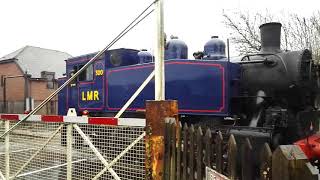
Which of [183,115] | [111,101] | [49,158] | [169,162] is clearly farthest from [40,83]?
[169,162]

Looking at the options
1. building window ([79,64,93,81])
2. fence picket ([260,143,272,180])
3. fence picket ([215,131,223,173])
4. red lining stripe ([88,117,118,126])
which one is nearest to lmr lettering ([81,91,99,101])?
building window ([79,64,93,81])

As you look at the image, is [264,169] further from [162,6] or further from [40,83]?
[40,83]

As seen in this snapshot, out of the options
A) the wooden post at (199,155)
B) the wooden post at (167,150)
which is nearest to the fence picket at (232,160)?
the wooden post at (199,155)

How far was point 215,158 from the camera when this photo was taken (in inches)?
99.9

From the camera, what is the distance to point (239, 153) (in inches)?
86.3

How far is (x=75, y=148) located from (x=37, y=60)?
3400cm

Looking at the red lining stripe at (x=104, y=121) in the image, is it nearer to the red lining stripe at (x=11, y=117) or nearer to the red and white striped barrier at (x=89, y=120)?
the red and white striped barrier at (x=89, y=120)

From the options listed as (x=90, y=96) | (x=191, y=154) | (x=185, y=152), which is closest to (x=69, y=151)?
(x=185, y=152)

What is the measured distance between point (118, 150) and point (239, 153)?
220 centimetres

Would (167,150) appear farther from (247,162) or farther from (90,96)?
(90,96)

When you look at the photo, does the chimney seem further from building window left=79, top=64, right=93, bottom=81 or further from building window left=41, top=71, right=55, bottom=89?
building window left=41, top=71, right=55, bottom=89

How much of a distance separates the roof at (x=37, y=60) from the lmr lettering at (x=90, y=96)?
24.3 meters

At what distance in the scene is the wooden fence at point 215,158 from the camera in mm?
1814

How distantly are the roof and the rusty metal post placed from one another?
106ft
